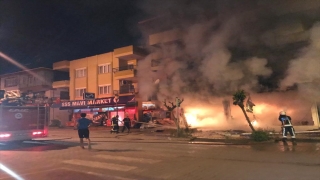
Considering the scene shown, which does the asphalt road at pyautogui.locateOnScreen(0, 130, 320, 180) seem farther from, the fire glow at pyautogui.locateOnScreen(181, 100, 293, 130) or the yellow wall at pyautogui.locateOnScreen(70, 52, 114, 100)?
the yellow wall at pyautogui.locateOnScreen(70, 52, 114, 100)

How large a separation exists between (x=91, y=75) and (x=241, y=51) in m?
21.1

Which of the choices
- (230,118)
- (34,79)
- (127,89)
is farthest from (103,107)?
(230,118)

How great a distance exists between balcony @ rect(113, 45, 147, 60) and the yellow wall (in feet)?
6.23

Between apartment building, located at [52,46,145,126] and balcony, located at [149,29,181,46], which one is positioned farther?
apartment building, located at [52,46,145,126]

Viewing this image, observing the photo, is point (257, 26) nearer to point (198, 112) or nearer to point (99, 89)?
point (198, 112)

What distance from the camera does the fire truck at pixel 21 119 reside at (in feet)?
35.6

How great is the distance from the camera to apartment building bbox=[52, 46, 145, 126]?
26250mm

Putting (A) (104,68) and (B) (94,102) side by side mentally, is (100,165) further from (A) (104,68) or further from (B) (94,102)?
(A) (104,68)

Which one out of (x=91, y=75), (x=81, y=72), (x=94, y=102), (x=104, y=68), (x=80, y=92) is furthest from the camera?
(x=81, y=72)

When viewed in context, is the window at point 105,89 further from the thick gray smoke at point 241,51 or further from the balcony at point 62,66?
the thick gray smoke at point 241,51

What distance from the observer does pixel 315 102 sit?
13.1 metres

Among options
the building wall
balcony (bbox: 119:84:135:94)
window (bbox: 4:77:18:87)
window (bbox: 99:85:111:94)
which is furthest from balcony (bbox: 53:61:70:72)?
balcony (bbox: 119:84:135:94)

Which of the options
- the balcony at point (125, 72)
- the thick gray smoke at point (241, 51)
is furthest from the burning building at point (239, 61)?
the balcony at point (125, 72)

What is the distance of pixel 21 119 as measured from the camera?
11.4 metres
